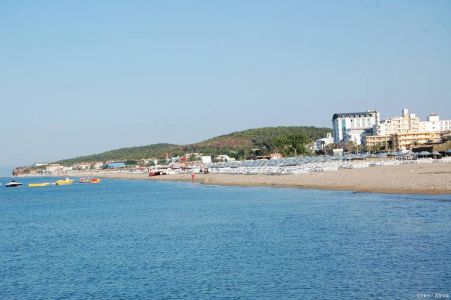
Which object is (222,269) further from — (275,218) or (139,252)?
(275,218)

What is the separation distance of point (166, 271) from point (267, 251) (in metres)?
4.85

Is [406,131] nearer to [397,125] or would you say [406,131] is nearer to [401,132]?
[401,132]

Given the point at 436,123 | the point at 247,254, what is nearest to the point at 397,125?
the point at 436,123

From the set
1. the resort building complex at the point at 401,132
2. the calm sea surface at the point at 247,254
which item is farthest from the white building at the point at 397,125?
the calm sea surface at the point at 247,254

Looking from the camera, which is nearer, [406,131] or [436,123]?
[406,131]

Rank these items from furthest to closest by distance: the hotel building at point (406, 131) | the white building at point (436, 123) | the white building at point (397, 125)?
1. the white building at point (436, 123)
2. the white building at point (397, 125)
3. the hotel building at point (406, 131)

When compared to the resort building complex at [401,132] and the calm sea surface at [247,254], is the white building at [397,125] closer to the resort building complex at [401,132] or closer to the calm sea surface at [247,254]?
the resort building complex at [401,132]

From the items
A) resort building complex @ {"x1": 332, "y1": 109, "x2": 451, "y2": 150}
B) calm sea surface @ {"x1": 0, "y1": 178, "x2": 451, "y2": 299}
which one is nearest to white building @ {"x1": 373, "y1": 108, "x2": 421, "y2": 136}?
resort building complex @ {"x1": 332, "y1": 109, "x2": 451, "y2": 150}

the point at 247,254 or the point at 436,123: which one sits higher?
the point at 436,123

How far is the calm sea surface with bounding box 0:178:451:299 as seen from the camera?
64.8 ft

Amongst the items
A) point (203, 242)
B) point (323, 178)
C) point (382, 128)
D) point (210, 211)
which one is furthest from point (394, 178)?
point (382, 128)

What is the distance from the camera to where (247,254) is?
25.6 metres

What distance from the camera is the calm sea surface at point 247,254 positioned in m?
19.8

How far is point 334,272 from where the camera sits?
69.4ft
